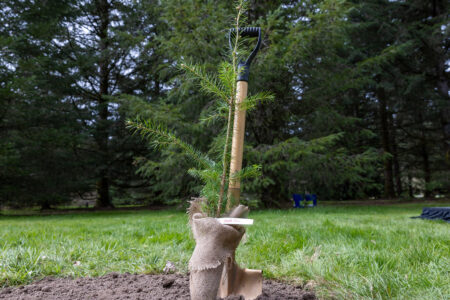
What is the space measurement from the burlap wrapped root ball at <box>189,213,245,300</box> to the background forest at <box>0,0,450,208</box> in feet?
11.4

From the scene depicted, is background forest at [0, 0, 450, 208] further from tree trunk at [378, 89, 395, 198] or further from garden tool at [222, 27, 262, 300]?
garden tool at [222, 27, 262, 300]

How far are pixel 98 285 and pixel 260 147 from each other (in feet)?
18.3

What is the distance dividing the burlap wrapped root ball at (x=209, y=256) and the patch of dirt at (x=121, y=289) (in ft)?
0.92

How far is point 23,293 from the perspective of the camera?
1.42 meters

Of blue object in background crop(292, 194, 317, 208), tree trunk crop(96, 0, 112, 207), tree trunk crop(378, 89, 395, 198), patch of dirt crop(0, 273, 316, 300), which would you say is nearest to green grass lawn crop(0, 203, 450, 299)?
patch of dirt crop(0, 273, 316, 300)

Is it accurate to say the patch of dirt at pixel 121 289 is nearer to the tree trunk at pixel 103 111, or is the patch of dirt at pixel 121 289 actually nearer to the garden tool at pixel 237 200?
the garden tool at pixel 237 200

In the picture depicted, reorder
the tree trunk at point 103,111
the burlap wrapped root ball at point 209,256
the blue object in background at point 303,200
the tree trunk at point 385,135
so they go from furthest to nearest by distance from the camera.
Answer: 1. the tree trunk at point 385,135
2. the tree trunk at point 103,111
3. the blue object in background at point 303,200
4. the burlap wrapped root ball at point 209,256

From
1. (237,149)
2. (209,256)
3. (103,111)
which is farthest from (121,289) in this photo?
(103,111)

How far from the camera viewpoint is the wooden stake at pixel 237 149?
1.23m

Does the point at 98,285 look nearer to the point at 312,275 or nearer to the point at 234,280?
the point at 234,280

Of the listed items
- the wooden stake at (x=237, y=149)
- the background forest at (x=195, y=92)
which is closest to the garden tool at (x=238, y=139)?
the wooden stake at (x=237, y=149)

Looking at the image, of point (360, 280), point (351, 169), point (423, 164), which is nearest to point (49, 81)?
point (351, 169)

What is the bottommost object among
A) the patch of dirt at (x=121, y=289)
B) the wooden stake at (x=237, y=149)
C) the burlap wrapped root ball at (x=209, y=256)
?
the patch of dirt at (x=121, y=289)

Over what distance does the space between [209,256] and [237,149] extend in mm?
434
